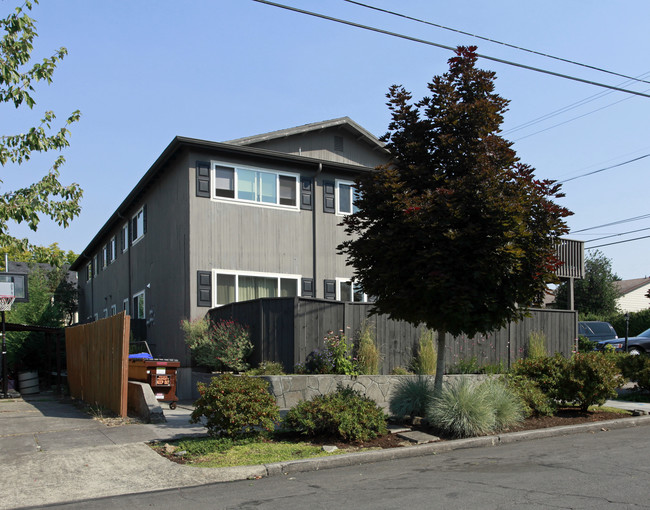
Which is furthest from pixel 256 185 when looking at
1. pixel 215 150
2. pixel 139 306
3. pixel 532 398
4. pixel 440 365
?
pixel 532 398

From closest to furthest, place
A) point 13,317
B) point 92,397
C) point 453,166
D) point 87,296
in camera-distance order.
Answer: point 453,166 < point 92,397 < point 13,317 < point 87,296

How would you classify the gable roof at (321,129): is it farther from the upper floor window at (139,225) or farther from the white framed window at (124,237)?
the white framed window at (124,237)

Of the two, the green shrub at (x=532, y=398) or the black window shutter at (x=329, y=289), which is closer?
the green shrub at (x=532, y=398)

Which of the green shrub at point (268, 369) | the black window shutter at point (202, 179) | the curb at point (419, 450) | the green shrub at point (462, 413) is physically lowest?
the curb at point (419, 450)

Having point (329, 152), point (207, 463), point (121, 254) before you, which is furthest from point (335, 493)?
point (121, 254)

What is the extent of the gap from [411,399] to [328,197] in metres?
9.99

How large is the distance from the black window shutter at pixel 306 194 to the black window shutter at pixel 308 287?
7.16 feet

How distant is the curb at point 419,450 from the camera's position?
24.3ft

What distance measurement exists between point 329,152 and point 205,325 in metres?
7.55

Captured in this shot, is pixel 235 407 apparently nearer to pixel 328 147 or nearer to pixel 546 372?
pixel 546 372

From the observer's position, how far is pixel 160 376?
13109 millimetres

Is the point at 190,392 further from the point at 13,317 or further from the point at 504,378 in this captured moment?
the point at 13,317

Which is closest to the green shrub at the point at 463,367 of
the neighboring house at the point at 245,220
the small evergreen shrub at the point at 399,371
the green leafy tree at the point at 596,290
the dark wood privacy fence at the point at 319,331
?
the dark wood privacy fence at the point at 319,331

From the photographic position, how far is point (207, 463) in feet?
25.1
